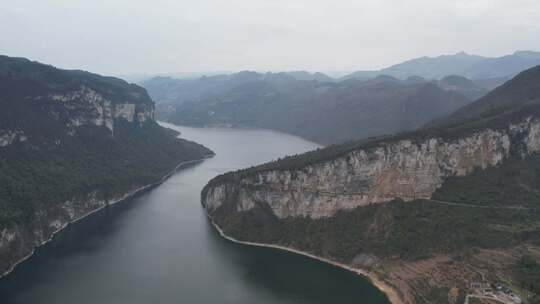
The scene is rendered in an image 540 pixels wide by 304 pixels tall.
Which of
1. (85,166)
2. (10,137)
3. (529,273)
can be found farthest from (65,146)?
(529,273)

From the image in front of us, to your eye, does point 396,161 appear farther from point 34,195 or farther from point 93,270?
point 34,195

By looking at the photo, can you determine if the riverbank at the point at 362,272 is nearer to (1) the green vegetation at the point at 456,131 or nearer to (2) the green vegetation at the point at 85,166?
(1) the green vegetation at the point at 456,131

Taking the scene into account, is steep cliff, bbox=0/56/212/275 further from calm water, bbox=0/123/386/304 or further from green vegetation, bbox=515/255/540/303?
green vegetation, bbox=515/255/540/303

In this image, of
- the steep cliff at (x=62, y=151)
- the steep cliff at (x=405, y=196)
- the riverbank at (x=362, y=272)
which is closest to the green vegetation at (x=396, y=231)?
the steep cliff at (x=405, y=196)

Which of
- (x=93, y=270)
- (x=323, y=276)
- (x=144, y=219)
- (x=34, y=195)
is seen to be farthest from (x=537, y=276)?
(x=34, y=195)

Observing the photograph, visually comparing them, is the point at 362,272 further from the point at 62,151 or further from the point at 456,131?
the point at 62,151

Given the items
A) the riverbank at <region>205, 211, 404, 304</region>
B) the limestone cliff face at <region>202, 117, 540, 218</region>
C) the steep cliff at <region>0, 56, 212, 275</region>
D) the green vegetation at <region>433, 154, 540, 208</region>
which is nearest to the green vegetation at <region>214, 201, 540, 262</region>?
the riverbank at <region>205, 211, 404, 304</region>

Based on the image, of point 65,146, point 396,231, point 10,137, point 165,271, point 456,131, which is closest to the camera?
point 165,271

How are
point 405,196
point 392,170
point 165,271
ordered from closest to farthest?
point 165,271 < point 405,196 < point 392,170
